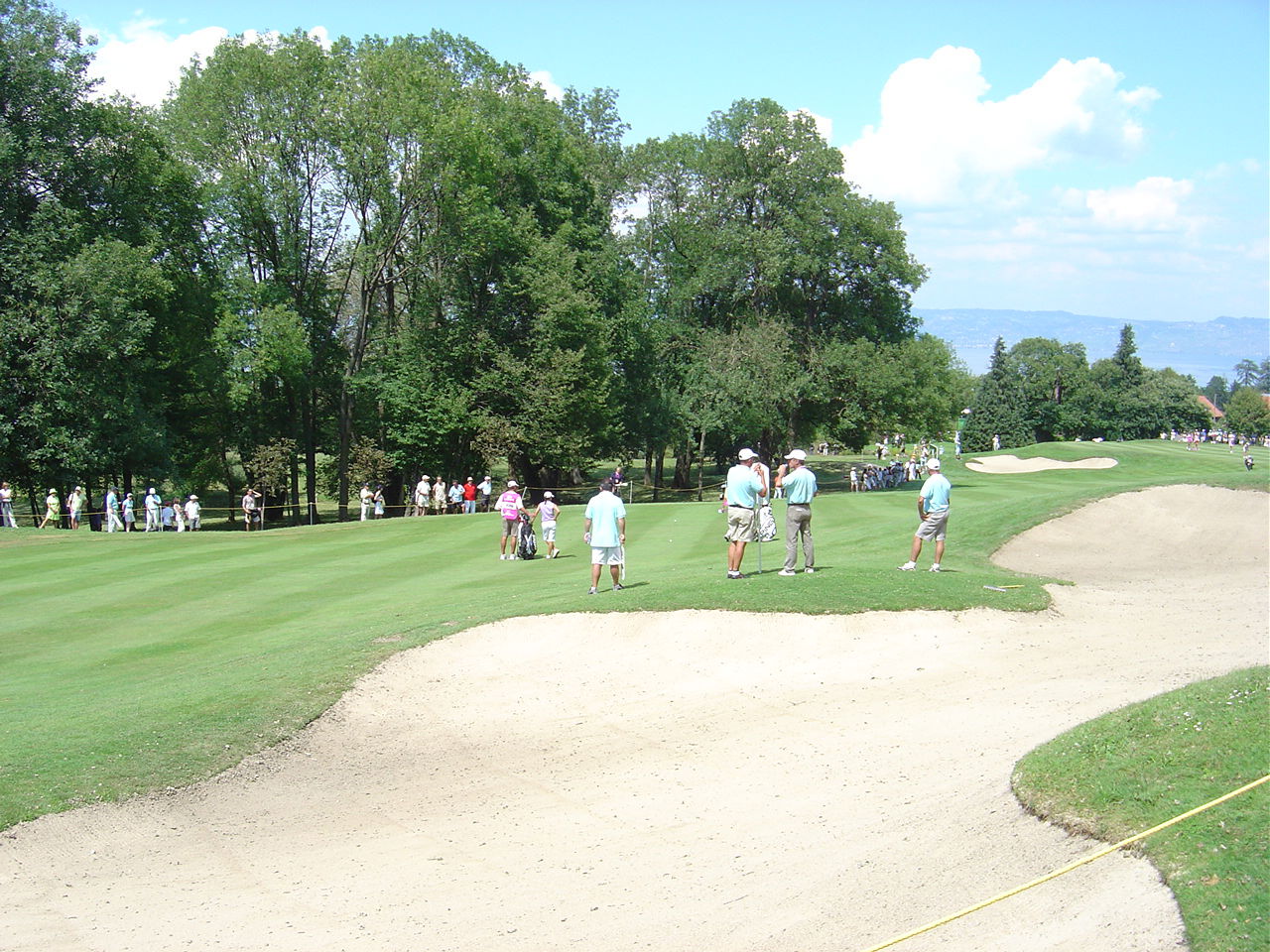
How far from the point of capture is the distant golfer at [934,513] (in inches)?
671

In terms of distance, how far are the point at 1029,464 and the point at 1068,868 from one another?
6536 centimetres

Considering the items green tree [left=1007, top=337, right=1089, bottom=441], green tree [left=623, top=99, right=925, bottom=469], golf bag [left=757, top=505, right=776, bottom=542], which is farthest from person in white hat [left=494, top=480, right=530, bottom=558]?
green tree [left=1007, top=337, right=1089, bottom=441]

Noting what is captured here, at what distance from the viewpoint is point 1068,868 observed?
6.50 metres

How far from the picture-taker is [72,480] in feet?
124

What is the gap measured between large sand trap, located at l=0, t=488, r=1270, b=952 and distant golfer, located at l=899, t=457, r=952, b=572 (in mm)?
3094

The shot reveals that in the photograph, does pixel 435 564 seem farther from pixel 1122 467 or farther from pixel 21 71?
pixel 1122 467

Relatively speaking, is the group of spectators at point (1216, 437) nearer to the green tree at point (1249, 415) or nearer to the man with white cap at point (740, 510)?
the green tree at point (1249, 415)

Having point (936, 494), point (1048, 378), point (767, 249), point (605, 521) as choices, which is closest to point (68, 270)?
point (605, 521)

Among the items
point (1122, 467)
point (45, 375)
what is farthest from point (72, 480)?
point (1122, 467)

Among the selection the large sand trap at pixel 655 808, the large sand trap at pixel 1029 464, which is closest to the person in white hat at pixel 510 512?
the large sand trap at pixel 655 808

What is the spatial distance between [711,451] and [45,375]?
45628mm

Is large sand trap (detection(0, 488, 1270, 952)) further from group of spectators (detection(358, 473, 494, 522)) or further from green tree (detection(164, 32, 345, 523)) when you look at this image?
green tree (detection(164, 32, 345, 523))

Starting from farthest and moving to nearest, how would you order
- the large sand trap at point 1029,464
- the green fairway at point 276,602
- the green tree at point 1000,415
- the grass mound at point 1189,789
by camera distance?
the green tree at point 1000,415 < the large sand trap at point 1029,464 < the green fairway at point 276,602 < the grass mound at point 1189,789

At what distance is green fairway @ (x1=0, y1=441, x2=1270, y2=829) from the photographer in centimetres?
1021
